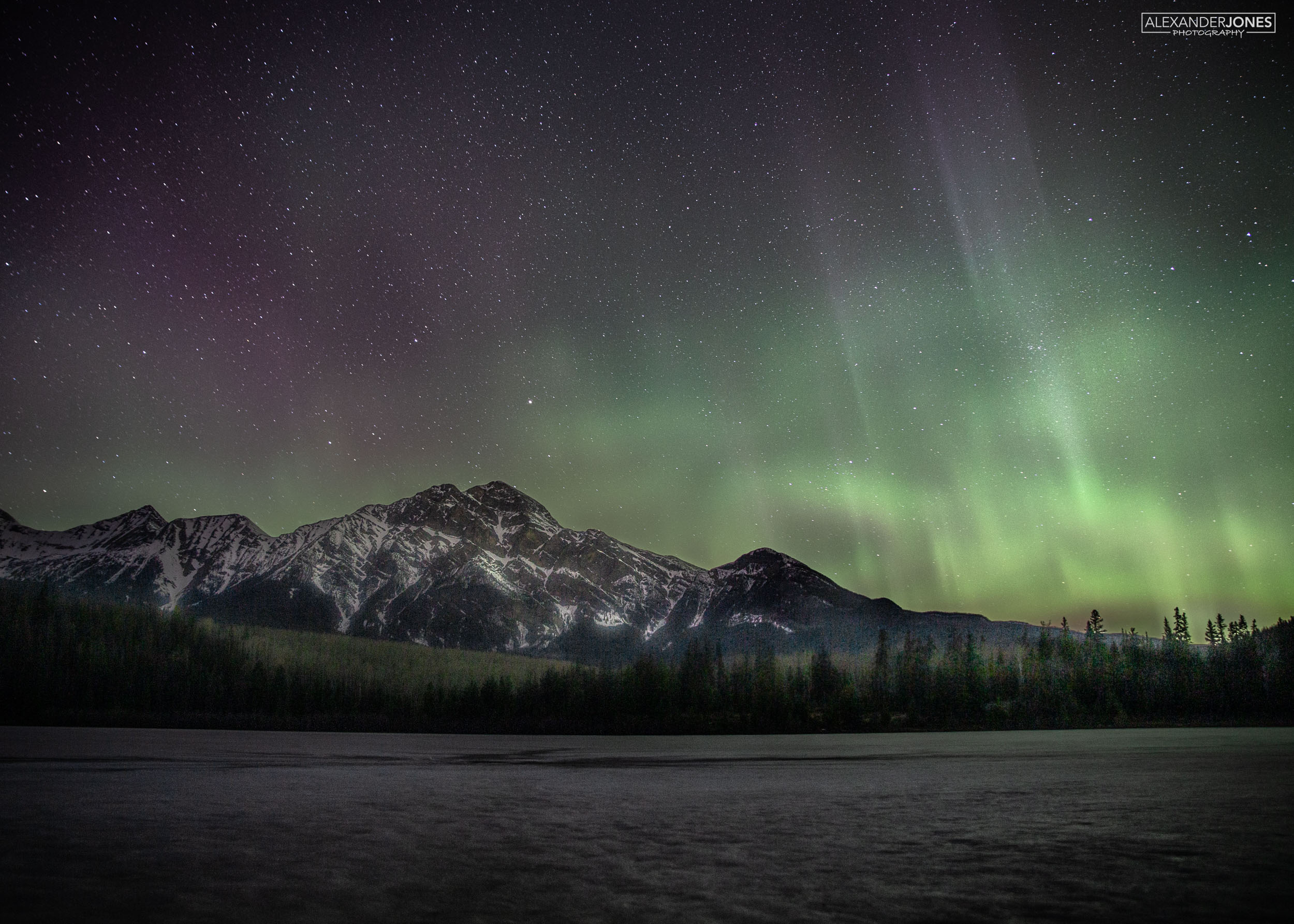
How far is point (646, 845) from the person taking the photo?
22.4 metres

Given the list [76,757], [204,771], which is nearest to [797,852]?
[204,771]

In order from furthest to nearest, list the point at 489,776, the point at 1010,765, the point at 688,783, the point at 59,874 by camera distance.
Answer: the point at 1010,765 < the point at 489,776 < the point at 688,783 < the point at 59,874

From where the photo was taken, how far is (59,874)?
1770 cm

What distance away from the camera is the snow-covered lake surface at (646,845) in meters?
14.7

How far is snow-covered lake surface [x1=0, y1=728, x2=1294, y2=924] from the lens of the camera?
1474 centimetres

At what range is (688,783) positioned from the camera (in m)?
47.9

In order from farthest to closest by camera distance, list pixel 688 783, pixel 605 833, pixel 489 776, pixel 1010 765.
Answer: pixel 1010 765, pixel 489 776, pixel 688 783, pixel 605 833

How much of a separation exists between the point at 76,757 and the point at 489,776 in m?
39.0

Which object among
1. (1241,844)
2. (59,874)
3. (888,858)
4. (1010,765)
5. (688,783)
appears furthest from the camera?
(1010,765)

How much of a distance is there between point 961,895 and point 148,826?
23698mm

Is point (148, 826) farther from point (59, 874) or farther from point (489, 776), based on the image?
point (489, 776)

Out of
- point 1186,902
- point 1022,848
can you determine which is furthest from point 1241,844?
point 1186,902

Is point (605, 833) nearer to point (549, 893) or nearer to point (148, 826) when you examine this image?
point (549, 893)

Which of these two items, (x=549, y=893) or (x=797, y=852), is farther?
(x=797, y=852)
